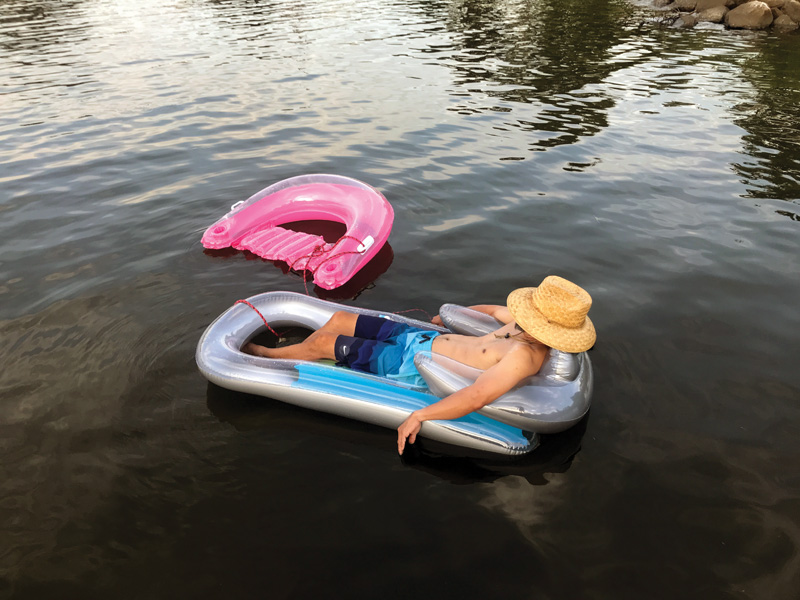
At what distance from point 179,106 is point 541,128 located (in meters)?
6.85

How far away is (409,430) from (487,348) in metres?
0.70

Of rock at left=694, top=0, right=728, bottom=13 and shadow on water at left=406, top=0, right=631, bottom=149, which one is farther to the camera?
rock at left=694, top=0, right=728, bottom=13

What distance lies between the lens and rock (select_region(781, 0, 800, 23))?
17.6 metres

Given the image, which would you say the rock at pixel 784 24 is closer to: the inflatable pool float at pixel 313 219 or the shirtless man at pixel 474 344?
the inflatable pool float at pixel 313 219

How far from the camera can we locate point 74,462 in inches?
132

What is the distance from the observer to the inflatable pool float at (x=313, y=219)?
5.16m

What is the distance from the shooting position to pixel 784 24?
57.6ft

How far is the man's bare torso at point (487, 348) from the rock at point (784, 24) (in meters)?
20.0

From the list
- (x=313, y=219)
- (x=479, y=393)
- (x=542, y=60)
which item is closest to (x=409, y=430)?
(x=479, y=393)

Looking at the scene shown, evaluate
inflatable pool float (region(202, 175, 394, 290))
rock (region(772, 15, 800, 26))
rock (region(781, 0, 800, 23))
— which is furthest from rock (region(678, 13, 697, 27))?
inflatable pool float (region(202, 175, 394, 290))

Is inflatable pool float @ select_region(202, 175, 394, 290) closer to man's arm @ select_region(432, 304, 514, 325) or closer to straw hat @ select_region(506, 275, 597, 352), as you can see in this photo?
man's arm @ select_region(432, 304, 514, 325)

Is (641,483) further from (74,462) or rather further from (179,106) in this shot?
(179,106)

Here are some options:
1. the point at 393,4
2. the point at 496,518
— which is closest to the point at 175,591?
the point at 496,518

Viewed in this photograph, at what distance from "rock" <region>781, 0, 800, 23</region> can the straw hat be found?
20.7m
